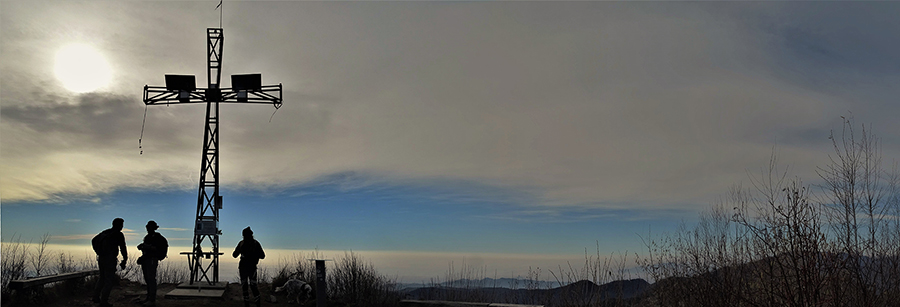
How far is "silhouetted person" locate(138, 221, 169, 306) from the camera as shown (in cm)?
1325

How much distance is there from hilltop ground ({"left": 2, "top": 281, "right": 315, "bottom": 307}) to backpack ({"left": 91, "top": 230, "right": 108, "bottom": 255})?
162 cm

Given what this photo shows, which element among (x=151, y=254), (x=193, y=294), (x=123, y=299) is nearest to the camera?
(x=151, y=254)

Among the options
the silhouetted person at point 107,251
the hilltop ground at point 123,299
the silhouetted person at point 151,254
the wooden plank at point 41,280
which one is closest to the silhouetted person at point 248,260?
the hilltop ground at point 123,299

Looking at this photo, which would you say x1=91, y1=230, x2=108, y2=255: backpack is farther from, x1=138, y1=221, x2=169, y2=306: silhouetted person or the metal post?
the metal post

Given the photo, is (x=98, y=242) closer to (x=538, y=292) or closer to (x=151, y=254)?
(x=151, y=254)

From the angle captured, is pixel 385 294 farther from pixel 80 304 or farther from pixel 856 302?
pixel 856 302

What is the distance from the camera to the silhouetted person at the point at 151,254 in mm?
13250

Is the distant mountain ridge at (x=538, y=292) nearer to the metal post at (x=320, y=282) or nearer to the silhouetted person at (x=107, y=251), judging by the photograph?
the metal post at (x=320, y=282)

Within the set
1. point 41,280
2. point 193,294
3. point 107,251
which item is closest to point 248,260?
point 193,294

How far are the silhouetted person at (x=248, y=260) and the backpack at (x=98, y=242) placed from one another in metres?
2.56

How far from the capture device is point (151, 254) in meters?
13.3

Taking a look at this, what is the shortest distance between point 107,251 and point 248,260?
2755mm

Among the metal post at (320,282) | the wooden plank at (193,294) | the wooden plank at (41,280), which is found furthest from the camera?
the wooden plank at (193,294)

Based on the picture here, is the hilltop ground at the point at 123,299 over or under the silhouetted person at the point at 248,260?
under
